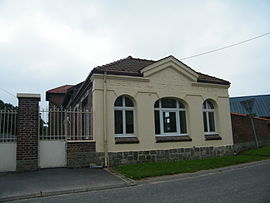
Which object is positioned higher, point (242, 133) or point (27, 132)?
point (27, 132)

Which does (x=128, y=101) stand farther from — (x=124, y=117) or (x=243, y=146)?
(x=243, y=146)

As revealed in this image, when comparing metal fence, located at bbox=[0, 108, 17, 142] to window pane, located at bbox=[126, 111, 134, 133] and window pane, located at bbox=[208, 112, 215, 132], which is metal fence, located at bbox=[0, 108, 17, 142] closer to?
window pane, located at bbox=[126, 111, 134, 133]

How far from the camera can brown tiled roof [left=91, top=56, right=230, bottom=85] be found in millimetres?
10457

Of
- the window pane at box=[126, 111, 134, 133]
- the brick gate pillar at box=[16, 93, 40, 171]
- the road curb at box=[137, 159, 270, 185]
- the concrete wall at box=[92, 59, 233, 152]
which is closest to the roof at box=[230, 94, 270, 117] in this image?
the concrete wall at box=[92, 59, 233, 152]

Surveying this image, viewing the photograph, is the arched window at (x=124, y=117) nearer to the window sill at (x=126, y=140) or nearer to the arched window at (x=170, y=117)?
the window sill at (x=126, y=140)

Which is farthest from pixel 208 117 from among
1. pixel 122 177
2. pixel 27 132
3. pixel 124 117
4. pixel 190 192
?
pixel 27 132

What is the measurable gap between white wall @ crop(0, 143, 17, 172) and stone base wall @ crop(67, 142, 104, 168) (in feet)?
6.50

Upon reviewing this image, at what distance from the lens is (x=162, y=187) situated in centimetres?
621

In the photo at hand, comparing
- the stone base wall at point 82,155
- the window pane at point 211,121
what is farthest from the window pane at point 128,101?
the window pane at point 211,121

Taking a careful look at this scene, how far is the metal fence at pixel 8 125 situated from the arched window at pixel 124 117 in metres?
4.12

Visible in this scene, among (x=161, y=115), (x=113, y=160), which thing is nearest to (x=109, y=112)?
(x=113, y=160)

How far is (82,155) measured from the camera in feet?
30.9

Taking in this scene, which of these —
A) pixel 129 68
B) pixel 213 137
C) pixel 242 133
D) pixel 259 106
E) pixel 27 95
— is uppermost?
pixel 259 106

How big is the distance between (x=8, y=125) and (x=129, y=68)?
586 centimetres
